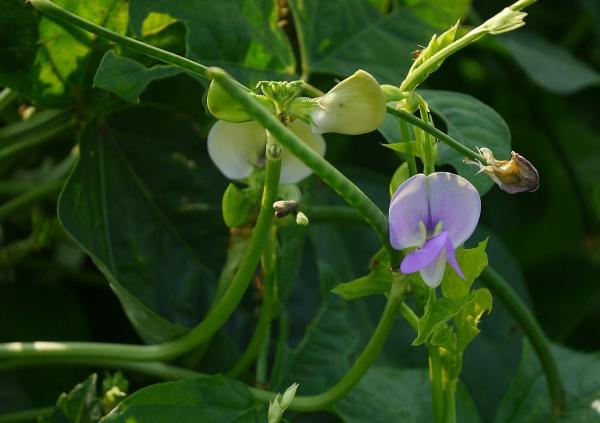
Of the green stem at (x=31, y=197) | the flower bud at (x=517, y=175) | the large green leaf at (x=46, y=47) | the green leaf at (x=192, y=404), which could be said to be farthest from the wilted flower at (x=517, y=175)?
the green stem at (x=31, y=197)

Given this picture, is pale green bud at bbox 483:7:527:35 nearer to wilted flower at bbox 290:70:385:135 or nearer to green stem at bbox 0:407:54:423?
wilted flower at bbox 290:70:385:135

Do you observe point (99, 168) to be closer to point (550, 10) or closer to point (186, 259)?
point (186, 259)

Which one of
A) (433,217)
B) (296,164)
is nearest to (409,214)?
(433,217)

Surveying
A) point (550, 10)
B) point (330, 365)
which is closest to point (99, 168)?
point (330, 365)

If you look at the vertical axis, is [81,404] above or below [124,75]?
below

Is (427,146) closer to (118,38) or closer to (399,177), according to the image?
(399,177)

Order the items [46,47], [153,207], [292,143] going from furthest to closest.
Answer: [153,207] < [46,47] < [292,143]

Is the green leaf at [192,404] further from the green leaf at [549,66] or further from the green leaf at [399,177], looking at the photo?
the green leaf at [549,66]
